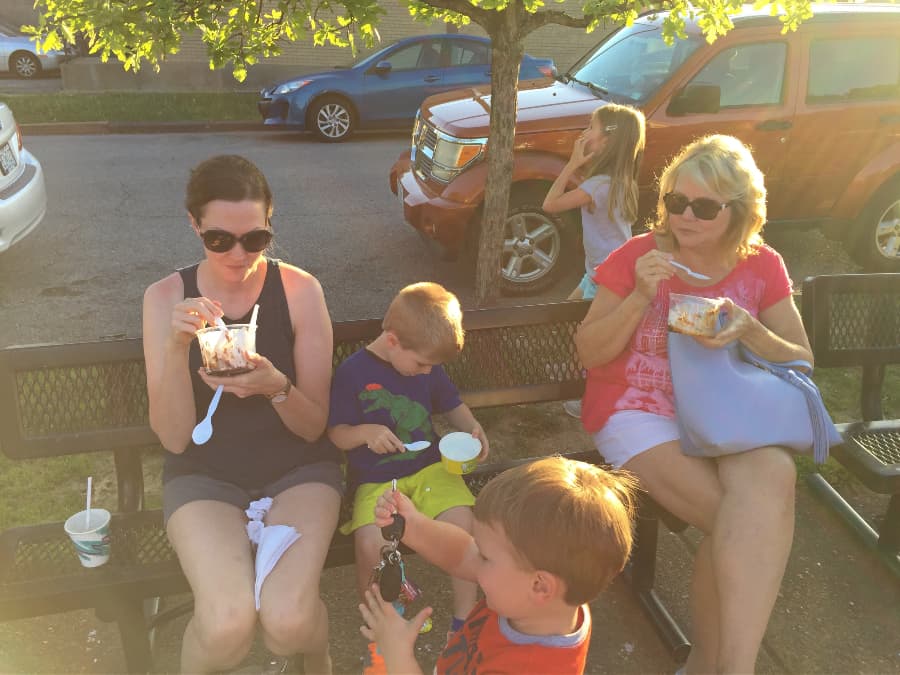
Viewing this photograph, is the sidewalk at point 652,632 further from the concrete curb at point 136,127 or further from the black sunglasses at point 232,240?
the concrete curb at point 136,127

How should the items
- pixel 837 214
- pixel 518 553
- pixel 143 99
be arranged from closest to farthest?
pixel 518 553, pixel 837 214, pixel 143 99

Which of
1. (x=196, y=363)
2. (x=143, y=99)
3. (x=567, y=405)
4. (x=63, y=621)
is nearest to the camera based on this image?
(x=196, y=363)

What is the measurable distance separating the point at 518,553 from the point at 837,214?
20.7ft

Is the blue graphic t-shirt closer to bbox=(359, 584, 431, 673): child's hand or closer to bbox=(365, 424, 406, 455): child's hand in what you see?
bbox=(365, 424, 406, 455): child's hand

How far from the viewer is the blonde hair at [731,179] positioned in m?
2.70

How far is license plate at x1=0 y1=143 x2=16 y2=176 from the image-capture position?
6180mm

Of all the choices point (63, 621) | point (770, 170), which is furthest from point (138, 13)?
point (770, 170)

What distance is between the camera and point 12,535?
2631mm

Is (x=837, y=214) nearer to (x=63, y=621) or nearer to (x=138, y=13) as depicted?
(x=138, y=13)

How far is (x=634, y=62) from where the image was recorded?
6.60m

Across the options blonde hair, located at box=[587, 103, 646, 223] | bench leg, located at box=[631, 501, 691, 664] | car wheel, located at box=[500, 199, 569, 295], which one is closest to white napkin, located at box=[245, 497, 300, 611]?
bench leg, located at box=[631, 501, 691, 664]

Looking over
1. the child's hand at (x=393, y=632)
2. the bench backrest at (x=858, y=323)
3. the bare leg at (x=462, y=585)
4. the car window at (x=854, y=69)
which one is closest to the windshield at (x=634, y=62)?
the car window at (x=854, y=69)

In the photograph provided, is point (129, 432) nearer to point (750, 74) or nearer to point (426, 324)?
point (426, 324)

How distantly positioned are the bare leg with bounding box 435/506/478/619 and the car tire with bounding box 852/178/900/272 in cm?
587
